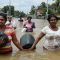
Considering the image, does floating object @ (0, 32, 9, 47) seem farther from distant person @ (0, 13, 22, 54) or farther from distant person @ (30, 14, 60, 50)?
distant person @ (30, 14, 60, 50)

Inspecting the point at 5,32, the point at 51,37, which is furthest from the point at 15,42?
the point at 51,37

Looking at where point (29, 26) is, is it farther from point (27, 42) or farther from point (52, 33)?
Answer: point (52, 33)

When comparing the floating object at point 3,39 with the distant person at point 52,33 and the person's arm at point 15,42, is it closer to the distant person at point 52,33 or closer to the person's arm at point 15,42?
the person's arm at point 15,42

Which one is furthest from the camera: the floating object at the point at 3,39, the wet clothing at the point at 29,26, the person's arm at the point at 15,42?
the wet clothing at the point at 29,26

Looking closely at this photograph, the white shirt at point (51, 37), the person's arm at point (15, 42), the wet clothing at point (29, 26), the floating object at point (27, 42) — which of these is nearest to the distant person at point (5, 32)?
the person's arm at point (15, 42)

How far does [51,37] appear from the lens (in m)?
8.23

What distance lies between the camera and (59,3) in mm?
68938

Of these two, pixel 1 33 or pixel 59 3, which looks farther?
pixel 59 3

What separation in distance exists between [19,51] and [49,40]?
0.92m

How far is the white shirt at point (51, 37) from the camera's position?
8172 mm

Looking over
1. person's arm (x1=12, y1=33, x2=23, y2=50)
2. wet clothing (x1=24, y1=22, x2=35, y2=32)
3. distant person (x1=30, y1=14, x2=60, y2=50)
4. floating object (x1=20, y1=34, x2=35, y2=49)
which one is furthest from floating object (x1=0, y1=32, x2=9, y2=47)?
wet clothing (x1=24, y1=22, x2=35, y2=32)

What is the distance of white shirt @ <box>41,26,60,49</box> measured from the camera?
817 cm

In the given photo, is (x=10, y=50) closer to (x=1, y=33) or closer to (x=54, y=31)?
(x=1, y=33)

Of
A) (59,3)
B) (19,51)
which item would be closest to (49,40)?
(19,51)
